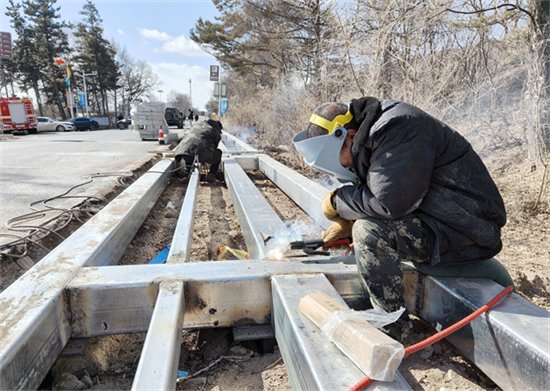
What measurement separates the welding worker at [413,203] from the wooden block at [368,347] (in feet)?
2.00

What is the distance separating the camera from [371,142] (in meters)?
1.94

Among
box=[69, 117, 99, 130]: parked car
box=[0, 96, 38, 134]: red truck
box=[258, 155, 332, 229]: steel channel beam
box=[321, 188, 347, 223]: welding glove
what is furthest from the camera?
box=[69, 117, 99, 130]: parked car

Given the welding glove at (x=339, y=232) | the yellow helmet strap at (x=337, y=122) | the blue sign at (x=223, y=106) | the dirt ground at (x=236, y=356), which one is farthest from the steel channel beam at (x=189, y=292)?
the blue sign at (x=223, y=106)

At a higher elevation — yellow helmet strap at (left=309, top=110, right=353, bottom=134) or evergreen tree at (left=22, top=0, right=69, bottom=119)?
evergreen tree at (left=22, top=0, right=69, bottom=119)

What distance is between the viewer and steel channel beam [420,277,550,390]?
1.41 meters

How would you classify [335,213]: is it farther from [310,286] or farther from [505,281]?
[505,281]

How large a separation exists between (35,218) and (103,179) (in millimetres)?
2426

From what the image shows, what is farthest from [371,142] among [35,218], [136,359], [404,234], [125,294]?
[35,218]

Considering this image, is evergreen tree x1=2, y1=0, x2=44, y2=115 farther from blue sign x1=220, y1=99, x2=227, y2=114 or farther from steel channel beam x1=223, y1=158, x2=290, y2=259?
steel channel beam x1=223, y1=158, x2=290, y2=259

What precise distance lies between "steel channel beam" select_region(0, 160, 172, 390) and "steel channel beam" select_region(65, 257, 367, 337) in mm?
112

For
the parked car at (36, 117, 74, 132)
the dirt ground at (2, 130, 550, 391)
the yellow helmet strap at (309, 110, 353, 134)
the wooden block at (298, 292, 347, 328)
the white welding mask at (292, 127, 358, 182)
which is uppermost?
the yellow helmet strap at (309, 110, 353, 134)

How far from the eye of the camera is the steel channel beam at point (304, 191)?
12.4ft

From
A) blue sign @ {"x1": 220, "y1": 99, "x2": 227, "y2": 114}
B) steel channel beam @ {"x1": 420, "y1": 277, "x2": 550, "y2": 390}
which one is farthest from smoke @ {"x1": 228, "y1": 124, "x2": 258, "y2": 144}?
steel channel beam @ {"x1": 420, "y1": 277, "x2": 550, "y2": 390}

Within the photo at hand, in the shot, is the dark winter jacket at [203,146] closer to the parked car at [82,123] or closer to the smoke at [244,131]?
the smoke at [244,131]
